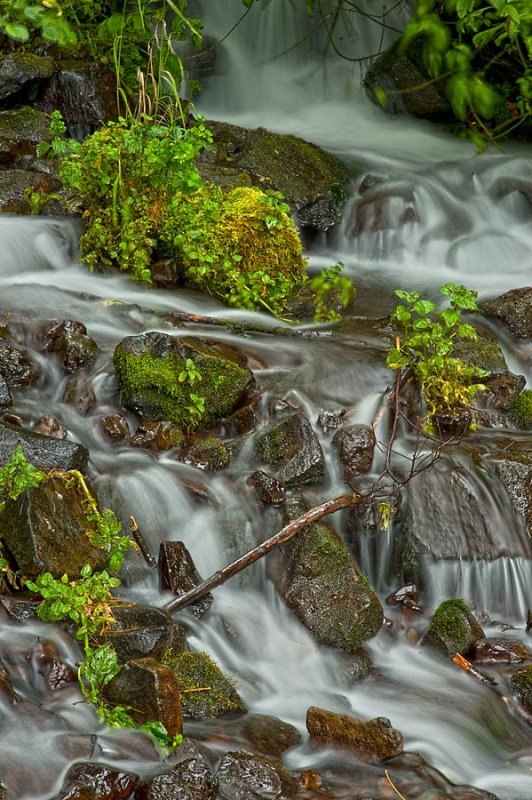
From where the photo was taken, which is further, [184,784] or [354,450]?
[354,450]

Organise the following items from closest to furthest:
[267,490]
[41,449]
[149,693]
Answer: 1. [149,693]
2. [41,449]
3. [267,490]

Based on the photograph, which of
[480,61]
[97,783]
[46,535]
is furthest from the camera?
[480,61]

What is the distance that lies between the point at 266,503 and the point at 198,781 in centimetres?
210

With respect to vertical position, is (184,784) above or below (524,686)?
above

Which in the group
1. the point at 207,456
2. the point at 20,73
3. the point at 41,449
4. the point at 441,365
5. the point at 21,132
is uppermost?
the point at 20,73

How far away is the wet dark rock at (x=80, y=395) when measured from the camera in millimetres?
5785

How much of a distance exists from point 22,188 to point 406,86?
5094 millimetres

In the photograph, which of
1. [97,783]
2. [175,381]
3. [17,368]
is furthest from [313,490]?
[97,783]

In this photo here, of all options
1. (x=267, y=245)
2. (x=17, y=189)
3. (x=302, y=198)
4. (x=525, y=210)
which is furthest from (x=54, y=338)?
(x=525, y=210)

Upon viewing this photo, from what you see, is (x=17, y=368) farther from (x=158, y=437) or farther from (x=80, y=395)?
(x=158, y=437)

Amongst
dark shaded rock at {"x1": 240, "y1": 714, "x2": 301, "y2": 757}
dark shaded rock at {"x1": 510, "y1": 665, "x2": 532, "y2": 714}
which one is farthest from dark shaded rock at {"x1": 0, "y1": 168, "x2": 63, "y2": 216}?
dark shaded rock at {"x1": 510, "y1": 665, "x2": 532, "y2": 714}

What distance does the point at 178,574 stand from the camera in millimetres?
4660

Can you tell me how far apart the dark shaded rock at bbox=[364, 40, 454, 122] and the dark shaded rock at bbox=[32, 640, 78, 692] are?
28.2ft

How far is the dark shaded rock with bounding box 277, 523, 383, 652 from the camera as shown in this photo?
4.67 metres
